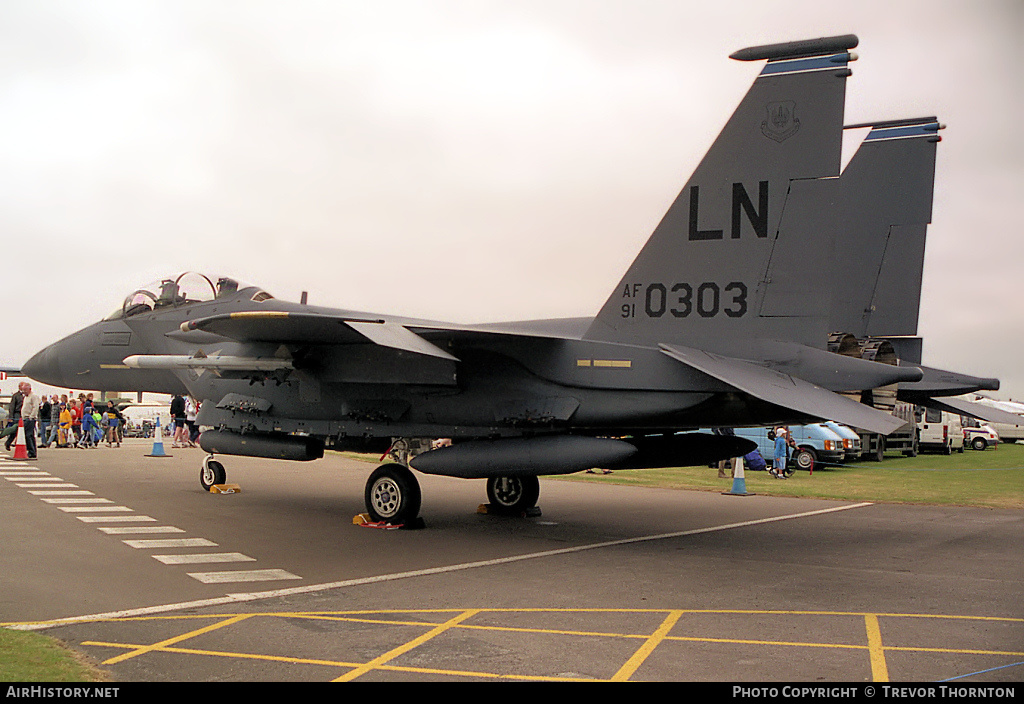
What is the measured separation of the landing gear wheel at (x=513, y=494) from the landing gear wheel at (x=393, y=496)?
2.18 m

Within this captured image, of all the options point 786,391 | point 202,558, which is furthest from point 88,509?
point 786,391

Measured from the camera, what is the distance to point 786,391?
8.85m

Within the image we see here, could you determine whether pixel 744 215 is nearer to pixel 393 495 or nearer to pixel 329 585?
pixel 393 495

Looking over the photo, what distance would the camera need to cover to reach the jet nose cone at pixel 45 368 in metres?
14.8

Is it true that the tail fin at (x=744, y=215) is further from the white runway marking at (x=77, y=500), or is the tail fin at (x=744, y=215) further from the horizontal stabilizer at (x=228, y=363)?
the white runway marking at (x=77, y=500)

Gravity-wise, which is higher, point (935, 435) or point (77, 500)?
point (935, 435)

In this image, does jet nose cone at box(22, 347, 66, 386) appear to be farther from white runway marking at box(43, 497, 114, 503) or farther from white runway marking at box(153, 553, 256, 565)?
white runway marking at box(153, 553, 256, 565)

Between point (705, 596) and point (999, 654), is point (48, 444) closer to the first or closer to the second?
point (705, 596)

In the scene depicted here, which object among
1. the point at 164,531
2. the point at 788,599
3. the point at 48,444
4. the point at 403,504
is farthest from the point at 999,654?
the point at 48,444

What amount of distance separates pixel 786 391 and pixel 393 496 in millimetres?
5304

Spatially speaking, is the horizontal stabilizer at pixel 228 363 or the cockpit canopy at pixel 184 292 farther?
the cockpit canopy at pixel 184 292

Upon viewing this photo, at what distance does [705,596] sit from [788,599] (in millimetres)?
710

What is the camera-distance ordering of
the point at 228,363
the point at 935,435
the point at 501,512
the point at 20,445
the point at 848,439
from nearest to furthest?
the point at 228,363 < the point at 501,512 < the point at 20,445 < the point at 848,439 < the point at 935,435

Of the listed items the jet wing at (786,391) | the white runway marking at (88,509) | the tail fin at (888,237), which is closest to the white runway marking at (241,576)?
the jet wing at (786,391)
